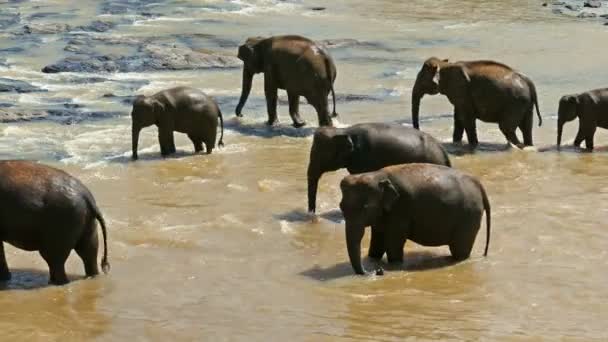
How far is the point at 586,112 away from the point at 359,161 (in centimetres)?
518

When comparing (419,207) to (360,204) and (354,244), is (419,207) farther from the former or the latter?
(354,244)

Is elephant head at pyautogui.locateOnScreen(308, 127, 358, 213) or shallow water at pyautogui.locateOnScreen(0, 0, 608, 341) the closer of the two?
shallow water at pyautogui.locateOnScreen(0, 0, 608, 341)

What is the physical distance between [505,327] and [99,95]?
12.3 m

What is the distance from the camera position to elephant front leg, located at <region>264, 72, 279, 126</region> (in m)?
17.1

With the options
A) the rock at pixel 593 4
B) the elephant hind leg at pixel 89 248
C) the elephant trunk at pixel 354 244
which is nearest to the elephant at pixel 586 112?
the elephant trunk at pixel 354 244

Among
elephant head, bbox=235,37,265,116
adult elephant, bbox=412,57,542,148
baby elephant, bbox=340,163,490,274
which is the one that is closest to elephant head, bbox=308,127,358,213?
baby elephant, bbox=340,163,490,274

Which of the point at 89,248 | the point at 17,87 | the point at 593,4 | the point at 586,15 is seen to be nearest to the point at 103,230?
the point at 89,248

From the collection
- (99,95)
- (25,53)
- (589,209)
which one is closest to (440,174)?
(589,209)

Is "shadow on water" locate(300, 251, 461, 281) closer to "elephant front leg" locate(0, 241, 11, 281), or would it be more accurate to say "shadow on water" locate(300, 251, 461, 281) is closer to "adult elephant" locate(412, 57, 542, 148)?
"elephant front leg" locate(0, 241, 11, 281)

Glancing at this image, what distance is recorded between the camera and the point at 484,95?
15.6 m

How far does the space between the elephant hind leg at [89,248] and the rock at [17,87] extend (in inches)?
419

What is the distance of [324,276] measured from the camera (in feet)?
31.3

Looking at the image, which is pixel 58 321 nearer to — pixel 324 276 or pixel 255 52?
pixel 324 276

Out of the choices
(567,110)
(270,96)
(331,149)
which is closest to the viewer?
(331,149)
